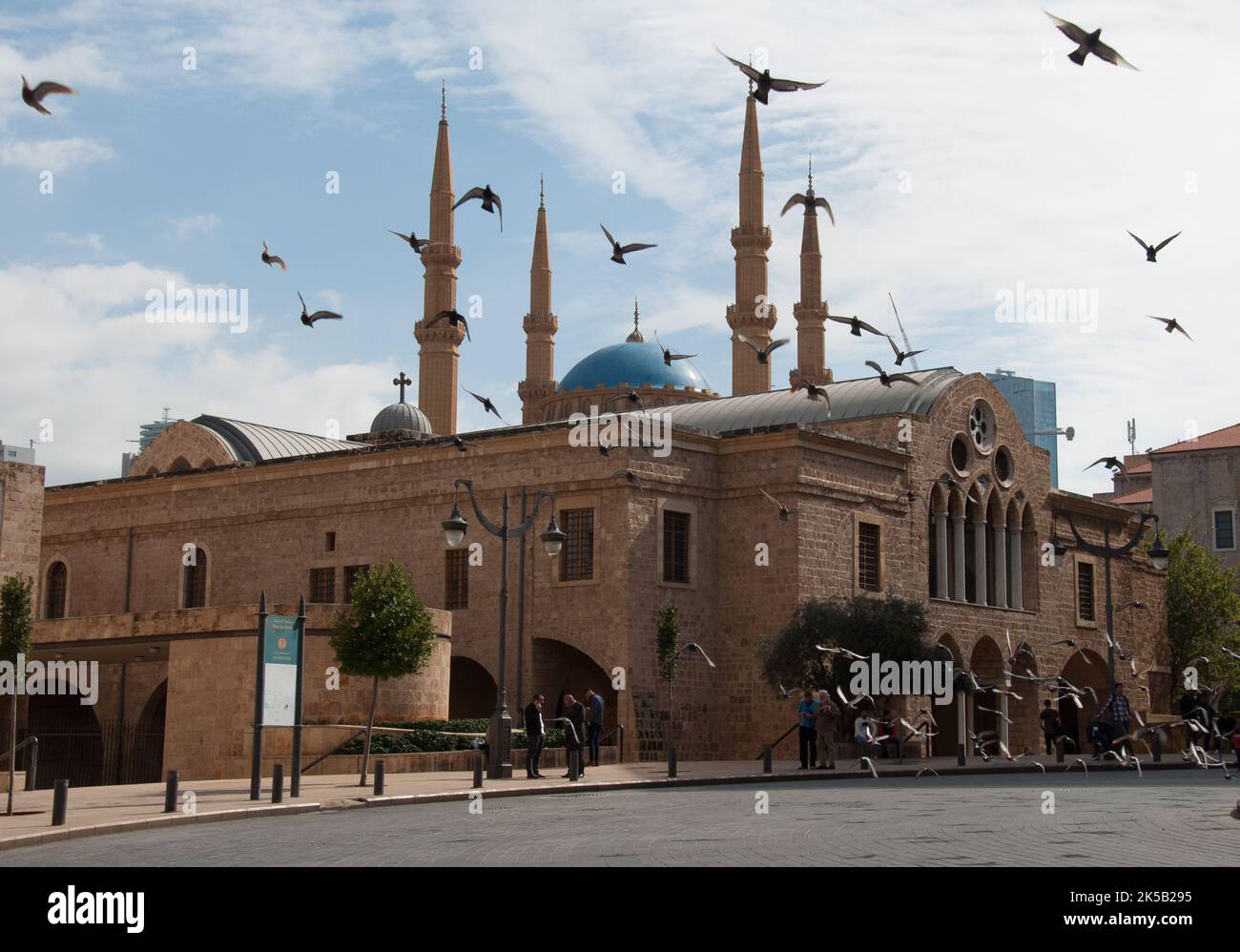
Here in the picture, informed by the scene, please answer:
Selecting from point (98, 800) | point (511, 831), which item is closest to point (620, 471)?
point (98, 800)

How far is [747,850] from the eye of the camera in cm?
1235

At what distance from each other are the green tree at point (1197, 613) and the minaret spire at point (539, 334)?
80.8ft

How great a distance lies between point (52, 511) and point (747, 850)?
35687 mm

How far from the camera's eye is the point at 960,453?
131ft

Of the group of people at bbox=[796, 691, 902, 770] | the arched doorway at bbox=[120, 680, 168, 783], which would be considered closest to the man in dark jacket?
the group of people at bbox=[796, 691, 902, 770]

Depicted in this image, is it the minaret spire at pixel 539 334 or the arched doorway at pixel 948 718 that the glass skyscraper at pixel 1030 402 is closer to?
the minaret spire at pixel 539 334

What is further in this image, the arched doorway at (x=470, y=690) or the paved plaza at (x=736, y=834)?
the arched doorway at (x=470, y=690)

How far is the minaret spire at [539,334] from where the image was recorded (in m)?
61.1

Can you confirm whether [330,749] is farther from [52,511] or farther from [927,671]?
[52,511]

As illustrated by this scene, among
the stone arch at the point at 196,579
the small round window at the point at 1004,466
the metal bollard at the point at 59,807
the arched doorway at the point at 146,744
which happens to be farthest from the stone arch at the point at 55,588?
the metal bollard at the point at 59,807

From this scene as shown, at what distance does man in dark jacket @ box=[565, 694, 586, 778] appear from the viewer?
24109 mm

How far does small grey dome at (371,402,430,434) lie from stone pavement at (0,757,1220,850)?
2146 centimetres

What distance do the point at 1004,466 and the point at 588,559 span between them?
14134 millimetres

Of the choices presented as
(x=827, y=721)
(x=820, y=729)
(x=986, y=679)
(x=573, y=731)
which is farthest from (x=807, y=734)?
(x=986, y=679)
